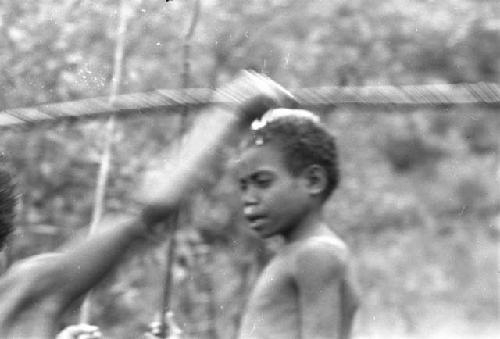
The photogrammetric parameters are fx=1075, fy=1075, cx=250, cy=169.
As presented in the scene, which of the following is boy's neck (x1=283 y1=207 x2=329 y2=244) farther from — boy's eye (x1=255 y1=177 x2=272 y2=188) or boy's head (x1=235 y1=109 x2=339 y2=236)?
boy's eye (x1=255 y1=177 x2=272 y2=188)

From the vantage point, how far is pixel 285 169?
8.09 ft

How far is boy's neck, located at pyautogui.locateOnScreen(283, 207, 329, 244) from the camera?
2.45 m

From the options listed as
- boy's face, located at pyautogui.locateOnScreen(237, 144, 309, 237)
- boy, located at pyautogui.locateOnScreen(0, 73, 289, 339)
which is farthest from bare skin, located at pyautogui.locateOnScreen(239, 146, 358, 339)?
boy, located at pyautogui.locateOnScreen(0, 73, 289, 339)

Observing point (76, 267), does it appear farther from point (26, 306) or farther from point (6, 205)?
point (6, 205)

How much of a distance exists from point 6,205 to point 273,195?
0.69m

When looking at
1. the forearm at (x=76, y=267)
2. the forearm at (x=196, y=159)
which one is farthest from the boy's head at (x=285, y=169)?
the forearm at (x=76, y=267)

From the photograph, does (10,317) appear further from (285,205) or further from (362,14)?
(362,14)

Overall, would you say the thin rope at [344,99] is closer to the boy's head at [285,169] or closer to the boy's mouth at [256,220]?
the boy's head at [285,169]

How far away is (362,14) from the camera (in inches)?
199

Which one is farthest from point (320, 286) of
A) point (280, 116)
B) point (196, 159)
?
point (196, 159)

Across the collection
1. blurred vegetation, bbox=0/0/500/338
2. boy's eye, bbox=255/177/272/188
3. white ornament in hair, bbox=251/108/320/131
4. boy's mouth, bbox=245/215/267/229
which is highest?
blurred vegetation, bbox=0/0/500/338

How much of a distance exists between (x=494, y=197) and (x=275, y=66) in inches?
125

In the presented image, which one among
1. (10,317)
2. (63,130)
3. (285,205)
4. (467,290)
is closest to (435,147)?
(467,290)

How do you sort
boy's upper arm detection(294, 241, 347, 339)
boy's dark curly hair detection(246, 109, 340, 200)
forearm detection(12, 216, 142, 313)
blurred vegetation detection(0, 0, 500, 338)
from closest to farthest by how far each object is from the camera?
forearm detection(12, 216, 142, 313) < boy's upper arm detection(294, 241, 347, 339) < boy's dark curly hair detection(246, 109, 340, 200) < blurred vegetation detection(0, 0, 500, 338)
